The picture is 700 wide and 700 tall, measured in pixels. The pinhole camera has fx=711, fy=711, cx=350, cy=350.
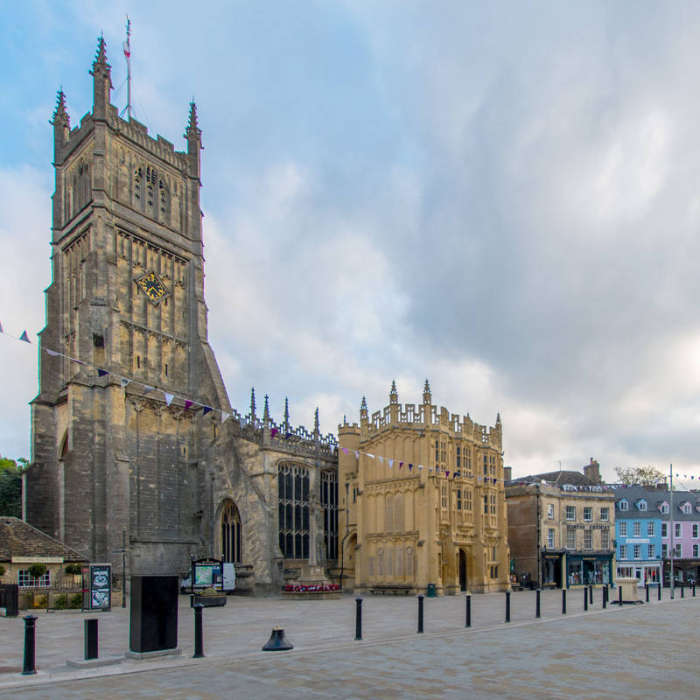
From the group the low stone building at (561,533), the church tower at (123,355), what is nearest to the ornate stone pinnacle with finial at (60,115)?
the church tower at (123,355)

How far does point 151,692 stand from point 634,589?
77.0 feet

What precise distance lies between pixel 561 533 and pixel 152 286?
3291cm

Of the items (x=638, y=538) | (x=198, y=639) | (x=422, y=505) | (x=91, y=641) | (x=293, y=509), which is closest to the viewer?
(x=91, y=641)

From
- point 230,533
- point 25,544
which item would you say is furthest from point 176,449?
point 25,544

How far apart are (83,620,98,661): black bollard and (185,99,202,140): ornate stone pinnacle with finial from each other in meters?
44.5

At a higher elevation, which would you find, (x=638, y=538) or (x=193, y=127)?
(x=193, y=127)

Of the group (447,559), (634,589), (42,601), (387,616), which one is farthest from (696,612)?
(42,601)

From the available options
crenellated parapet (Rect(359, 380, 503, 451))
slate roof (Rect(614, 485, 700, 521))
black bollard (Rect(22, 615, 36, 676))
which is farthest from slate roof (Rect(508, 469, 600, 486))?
black bollard (Rect(22, 615, 36, 676))

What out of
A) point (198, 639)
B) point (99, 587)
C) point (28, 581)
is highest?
point (198, 639)

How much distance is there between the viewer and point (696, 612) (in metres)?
24.0

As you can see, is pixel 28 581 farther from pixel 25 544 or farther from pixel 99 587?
pixel 99 587

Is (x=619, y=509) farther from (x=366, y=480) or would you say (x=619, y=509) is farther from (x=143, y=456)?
(x=143, y=456)

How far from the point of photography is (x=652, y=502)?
59812 mm

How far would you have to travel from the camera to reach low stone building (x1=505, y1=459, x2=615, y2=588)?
49031 millimetres
